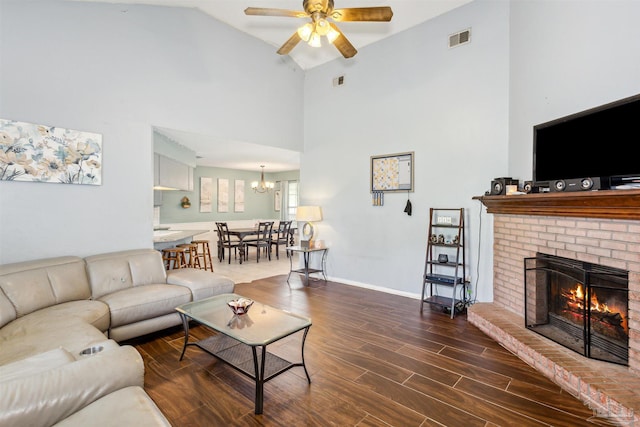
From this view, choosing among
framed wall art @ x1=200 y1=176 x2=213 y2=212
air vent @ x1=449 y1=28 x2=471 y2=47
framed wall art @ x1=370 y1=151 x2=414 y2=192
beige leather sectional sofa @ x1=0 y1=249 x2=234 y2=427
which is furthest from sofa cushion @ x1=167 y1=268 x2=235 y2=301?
framed wall art @ x1=200 y1=176 x2=213 y2=212

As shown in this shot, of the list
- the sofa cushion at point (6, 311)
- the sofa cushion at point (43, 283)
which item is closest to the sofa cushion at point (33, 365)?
the sofa cushion at point (6, 311)

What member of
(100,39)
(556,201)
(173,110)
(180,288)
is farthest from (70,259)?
(556,201)

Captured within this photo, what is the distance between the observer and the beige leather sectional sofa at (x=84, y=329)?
1.11 m

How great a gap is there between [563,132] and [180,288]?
12.3ft

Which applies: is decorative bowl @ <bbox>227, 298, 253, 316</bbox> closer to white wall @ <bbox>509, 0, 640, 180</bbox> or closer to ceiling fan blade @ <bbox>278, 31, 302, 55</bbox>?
ceiling fan blade @ <bbox>278, 31, 302, 55</bbox>

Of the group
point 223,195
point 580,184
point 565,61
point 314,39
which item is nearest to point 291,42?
point 314,39

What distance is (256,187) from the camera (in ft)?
31.1

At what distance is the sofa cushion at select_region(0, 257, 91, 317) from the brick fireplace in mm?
3838

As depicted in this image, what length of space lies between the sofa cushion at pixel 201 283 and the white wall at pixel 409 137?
225 centimetres

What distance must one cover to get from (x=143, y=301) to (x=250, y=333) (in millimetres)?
1288

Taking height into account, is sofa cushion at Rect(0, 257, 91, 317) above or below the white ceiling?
below

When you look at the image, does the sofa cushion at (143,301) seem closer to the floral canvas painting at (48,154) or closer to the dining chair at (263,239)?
the floral canvas painting at (48,154)

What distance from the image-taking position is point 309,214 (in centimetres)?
512

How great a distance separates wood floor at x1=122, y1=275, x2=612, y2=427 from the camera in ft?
6.08
